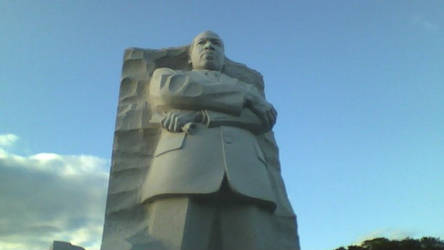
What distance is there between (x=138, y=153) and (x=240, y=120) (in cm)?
134

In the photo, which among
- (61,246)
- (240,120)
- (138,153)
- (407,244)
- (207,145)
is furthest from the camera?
(407,244)

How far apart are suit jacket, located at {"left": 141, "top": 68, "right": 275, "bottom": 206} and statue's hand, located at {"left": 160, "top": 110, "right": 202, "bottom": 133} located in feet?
0.22

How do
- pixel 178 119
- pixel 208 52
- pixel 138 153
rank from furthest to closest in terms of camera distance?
1. pixel 208 52
2. pixel 138 153
3. pixel 178 119

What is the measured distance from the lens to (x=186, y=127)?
211 inches

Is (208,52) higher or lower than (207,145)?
higher

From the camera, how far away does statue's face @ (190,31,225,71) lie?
6277 millimetres

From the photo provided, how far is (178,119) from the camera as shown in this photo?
5426mm

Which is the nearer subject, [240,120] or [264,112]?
[240,120]

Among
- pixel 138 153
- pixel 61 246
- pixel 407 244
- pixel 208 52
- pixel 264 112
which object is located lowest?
pixel 61 246

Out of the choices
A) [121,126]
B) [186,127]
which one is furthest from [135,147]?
[186,127]

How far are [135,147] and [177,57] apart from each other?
1.53 meters

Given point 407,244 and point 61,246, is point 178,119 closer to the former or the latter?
point 61,246

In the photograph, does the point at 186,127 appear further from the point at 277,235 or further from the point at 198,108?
the point at 277,235

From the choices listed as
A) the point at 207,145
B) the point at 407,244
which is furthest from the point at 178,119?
the point at 407,244
